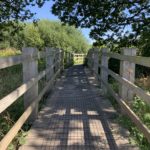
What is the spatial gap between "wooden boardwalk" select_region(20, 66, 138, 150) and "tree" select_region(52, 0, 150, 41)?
7.71 meters

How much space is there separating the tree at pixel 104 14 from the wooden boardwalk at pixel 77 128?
7.71 metres

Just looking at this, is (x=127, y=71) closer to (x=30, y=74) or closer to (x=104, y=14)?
(x=30, y=74)

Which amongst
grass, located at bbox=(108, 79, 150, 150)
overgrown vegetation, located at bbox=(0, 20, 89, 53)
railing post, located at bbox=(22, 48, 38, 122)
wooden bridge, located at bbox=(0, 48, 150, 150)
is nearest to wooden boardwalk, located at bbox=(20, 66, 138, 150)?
wooden bridge, located at bbox=(0, 48, 150, 150)

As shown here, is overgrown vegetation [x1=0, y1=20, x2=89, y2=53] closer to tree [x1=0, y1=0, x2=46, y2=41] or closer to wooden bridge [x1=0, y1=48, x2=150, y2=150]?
tree [x1=0, y1=0, x2=46, y2=41]

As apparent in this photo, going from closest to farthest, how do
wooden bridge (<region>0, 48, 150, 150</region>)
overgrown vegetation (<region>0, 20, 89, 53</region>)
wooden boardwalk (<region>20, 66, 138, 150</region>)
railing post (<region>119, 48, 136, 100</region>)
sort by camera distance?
1. wooden bridge (<region>0, 48, 150, 150</region>)
2. wooden boardwalk (<region>20, 66, 138, 150</region>)
3. railing post (<region>119, 48, 136, 100</region>)
4. overgrown vegetation (<region>0, 20, 89, 53</region>)

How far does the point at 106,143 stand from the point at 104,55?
176 inches

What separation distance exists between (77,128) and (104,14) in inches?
423

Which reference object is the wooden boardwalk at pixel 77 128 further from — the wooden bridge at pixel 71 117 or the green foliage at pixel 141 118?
the green foliage at pixel 141 118

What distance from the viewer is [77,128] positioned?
6.21 metres

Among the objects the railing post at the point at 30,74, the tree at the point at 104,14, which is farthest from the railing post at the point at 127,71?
the tree at the point at 104,14

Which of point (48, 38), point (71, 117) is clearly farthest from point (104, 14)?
point (48, 38)

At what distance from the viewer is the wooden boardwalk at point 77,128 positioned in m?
5.34

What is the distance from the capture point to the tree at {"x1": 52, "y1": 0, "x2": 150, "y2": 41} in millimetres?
16078

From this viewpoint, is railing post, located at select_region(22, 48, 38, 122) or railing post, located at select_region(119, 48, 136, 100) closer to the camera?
railing post, located at select_region(22, 48, 38, 122)
